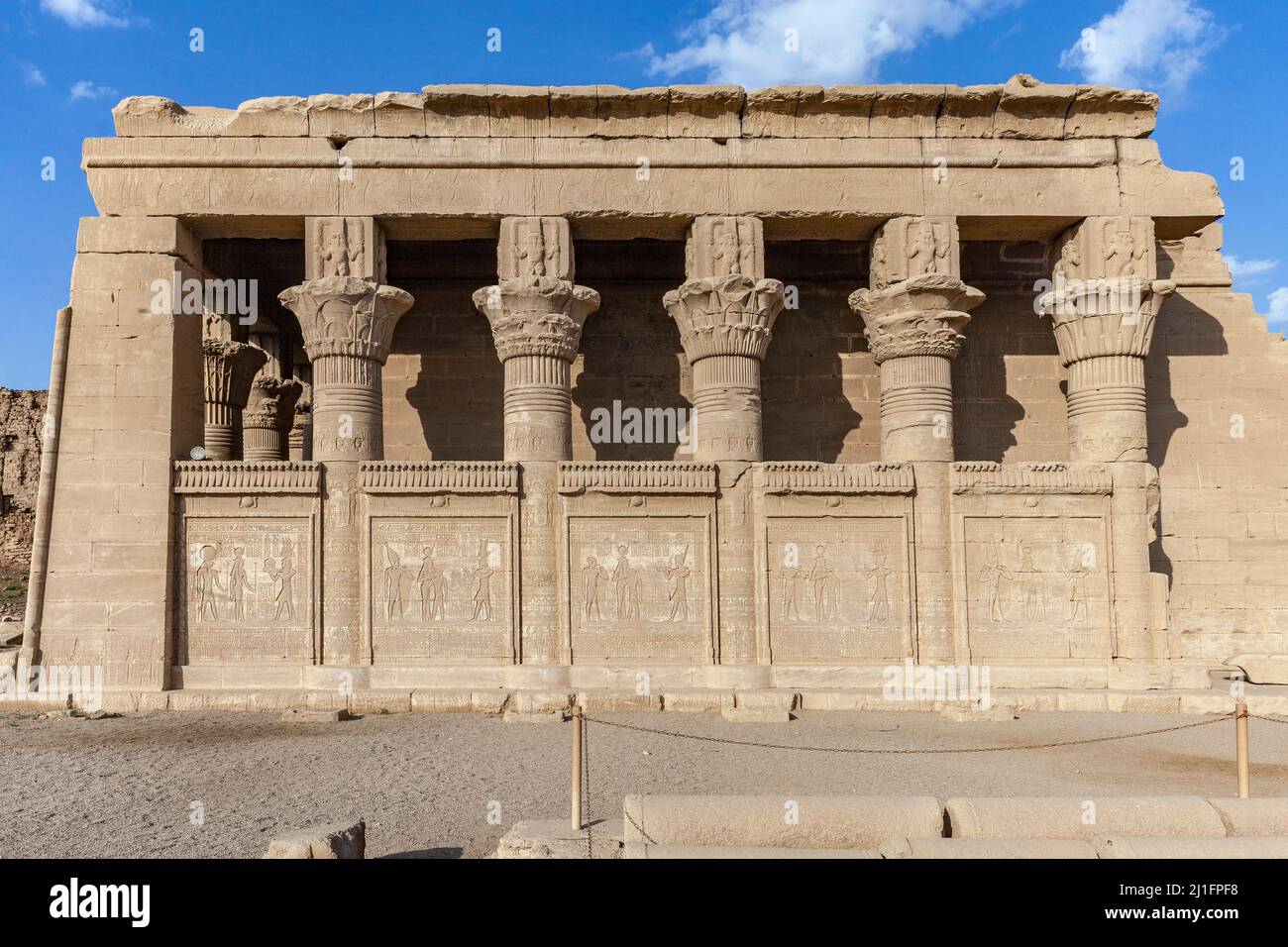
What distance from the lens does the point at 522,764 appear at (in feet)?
24.1

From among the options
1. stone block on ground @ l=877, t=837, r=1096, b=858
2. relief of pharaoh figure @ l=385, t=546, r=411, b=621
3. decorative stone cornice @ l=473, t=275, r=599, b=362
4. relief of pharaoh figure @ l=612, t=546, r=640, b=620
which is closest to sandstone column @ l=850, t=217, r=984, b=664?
relief of pharaoh figure @ l=612, t=546, r=640, b=620

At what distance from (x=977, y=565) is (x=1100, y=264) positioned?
12.9ft

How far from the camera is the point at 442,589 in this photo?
1041 centimetres

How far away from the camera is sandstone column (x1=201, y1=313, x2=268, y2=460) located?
13.7 meters

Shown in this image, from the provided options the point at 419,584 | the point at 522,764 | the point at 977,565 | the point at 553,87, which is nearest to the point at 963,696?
the point at 977,565

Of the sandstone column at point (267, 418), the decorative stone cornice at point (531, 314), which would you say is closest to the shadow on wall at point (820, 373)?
the decorative stone cornice at point (531, 314)

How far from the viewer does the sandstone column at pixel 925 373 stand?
1051 cm

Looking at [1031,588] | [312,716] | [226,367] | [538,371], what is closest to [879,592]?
[1031,588]

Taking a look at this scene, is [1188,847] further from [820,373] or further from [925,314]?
[820,373]

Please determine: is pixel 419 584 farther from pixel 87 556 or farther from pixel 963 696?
pixel 963 696

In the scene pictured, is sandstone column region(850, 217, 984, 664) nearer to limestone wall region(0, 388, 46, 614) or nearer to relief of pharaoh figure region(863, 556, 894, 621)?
relief of pharaoh figure region(863, 556, 894, 621)

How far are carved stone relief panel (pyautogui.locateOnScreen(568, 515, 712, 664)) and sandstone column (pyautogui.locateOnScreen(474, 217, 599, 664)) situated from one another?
324mm

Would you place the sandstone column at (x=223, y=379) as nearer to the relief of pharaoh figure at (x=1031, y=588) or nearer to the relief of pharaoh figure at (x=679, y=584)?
the relief of pharaoh figure at (x=679, y=584)

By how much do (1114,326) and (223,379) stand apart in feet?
40.4
